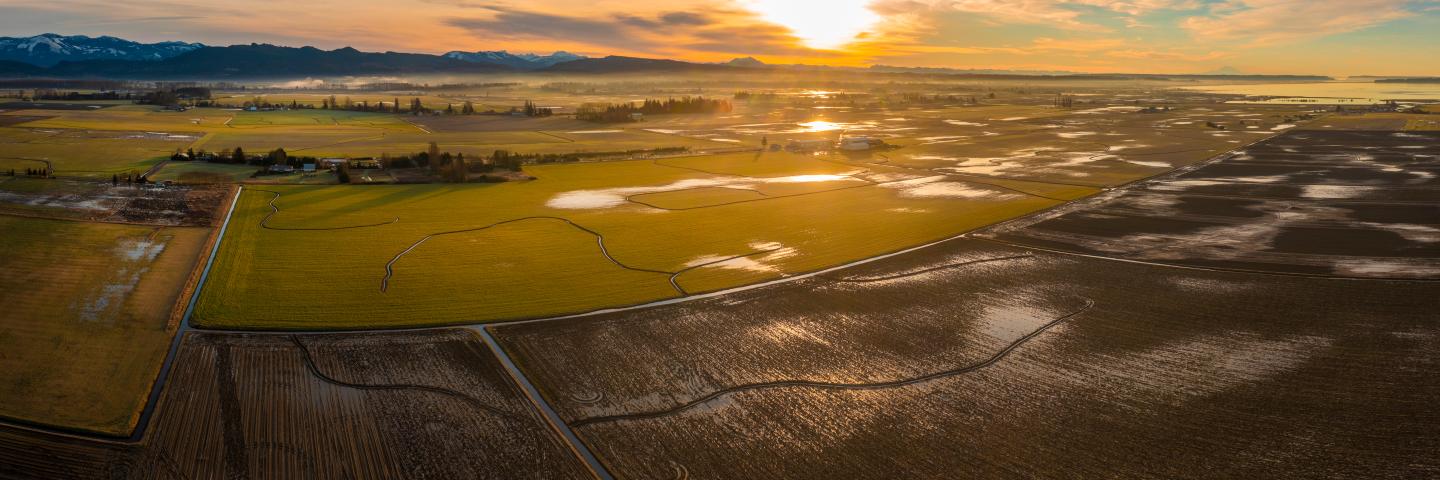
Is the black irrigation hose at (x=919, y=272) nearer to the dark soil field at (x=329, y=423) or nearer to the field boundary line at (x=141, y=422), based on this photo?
the dark soil field at (x=329, y=423)

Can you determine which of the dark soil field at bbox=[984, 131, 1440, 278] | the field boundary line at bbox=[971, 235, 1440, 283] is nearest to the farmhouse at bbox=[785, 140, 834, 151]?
the dark soil field at bbox=[984, 131, 1440, 278]

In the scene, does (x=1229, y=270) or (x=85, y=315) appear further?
(x=1229, y=270)

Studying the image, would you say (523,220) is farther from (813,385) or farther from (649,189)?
(813,385)

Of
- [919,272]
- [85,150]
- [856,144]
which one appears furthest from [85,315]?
[856,144]

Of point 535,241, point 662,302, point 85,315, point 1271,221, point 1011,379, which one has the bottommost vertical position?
point 1011,379

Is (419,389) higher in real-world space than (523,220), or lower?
lower
